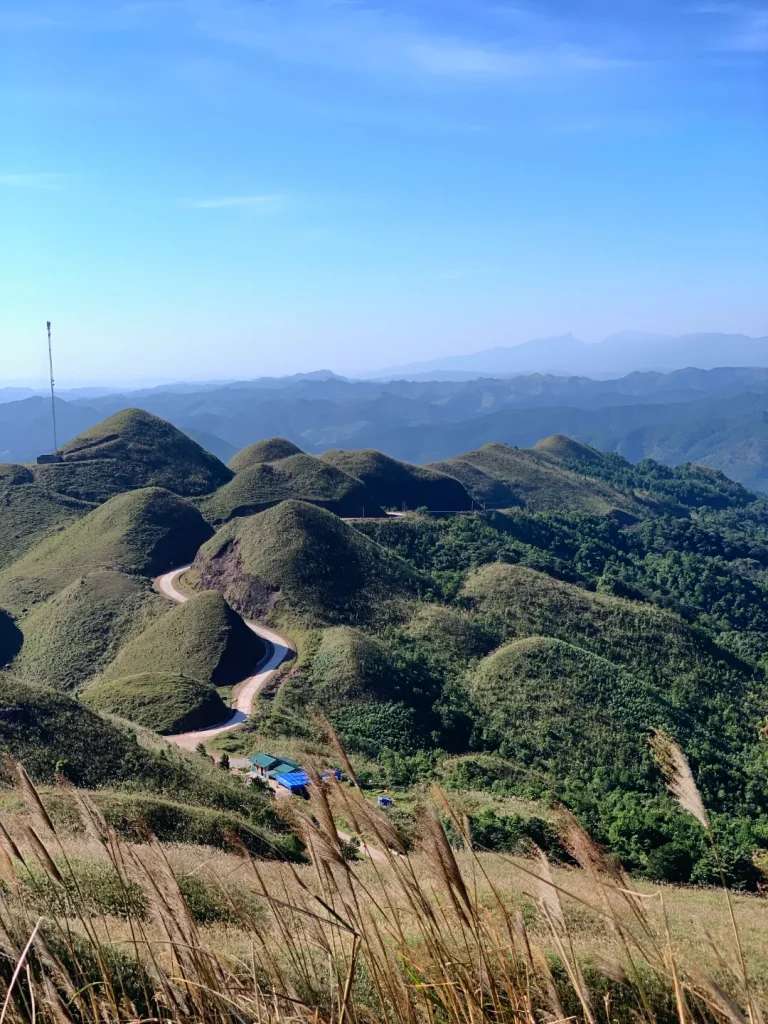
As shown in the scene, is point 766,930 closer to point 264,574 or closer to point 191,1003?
point 191,1003

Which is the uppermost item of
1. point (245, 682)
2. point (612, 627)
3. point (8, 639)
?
point (8, 639)

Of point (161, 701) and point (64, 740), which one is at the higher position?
point (64, 740)

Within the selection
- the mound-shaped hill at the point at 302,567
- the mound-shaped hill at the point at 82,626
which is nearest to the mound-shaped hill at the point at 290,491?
the mound-shaped hill at the point at 302,567

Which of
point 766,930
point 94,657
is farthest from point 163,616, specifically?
point 766,930

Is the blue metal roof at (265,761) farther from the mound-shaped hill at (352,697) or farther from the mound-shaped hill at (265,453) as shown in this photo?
the mound-shaped hill at (265,453)

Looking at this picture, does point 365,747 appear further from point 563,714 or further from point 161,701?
point 563,714

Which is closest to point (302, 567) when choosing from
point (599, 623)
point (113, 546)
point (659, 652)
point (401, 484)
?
point (113, 546)
